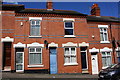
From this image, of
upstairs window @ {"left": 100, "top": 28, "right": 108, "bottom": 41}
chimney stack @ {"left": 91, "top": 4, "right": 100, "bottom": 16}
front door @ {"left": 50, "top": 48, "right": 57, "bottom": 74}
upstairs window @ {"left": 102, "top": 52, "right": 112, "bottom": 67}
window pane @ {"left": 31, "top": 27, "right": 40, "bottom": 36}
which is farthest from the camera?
chimney stack @ {"left": 91, "top": 4, "right": 100, "bottom": 16}

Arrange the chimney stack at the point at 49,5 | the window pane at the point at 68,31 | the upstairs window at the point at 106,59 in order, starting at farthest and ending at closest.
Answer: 1. the chimney stack at the point at 49,5
2. the upstairs window at the point at 106,59
3. the window pane at the point at 68,31

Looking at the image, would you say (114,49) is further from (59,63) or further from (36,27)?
(36,27)

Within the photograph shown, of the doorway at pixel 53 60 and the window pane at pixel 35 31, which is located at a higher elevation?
the window pane at pixel 35 31

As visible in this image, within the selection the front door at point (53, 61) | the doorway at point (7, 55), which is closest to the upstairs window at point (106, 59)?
the front door at point (53, 61)

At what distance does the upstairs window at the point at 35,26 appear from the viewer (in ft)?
45.2

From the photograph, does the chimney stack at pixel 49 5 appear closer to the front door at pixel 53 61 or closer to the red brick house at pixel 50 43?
the red brick house at pixel 50 43

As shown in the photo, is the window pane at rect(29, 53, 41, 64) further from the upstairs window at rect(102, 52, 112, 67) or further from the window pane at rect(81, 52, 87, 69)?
the upstairs window at rect(102, 52, 112, 67)

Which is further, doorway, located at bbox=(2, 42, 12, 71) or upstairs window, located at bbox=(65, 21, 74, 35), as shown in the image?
upstairs window, located at bbox=(65, 21, 74, 35)

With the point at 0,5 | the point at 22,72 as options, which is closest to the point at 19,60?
the point at 22,72

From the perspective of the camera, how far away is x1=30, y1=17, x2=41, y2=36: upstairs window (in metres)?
13.8

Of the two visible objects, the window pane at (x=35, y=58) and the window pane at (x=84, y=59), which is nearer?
the window pane at (x=35, y=58)

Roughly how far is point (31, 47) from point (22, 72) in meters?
2.52

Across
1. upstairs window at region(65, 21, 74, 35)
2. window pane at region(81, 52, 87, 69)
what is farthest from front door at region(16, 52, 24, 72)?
window pane at region(81, 52, 87, 69)

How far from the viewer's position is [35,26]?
13883 mm
